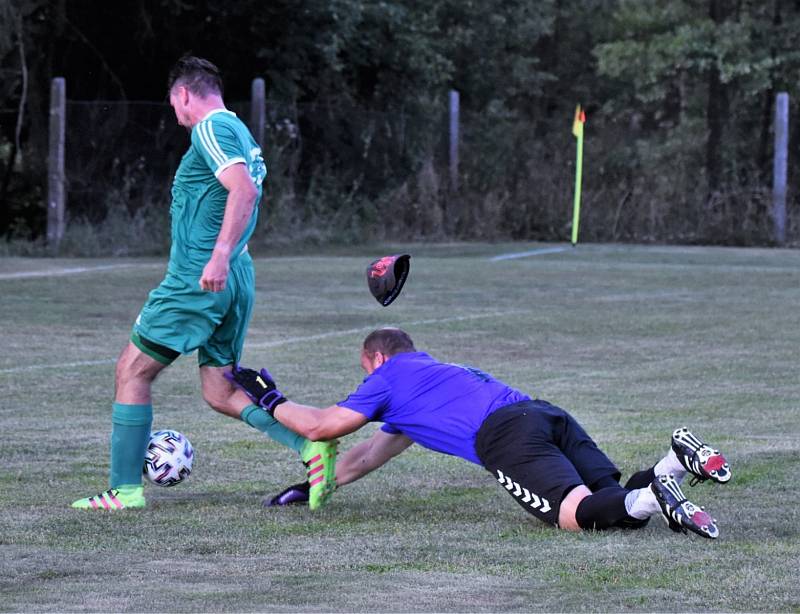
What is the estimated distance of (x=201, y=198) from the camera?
22.6 feet

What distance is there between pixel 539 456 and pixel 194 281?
1592 mm

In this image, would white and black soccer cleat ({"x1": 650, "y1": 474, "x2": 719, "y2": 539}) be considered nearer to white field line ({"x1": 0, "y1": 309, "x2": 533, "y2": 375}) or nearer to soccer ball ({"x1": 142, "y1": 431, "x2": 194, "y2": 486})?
soccer ball ({"x1": 142, "y1": 431, "x2": 194, "y2": 486})

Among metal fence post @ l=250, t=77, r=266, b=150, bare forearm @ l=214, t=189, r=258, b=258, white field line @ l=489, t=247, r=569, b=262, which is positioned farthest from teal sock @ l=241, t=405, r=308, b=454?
metal fence post @ l=250, t=77, r=266, b=150

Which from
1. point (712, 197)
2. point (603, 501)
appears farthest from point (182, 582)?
point (712, 197)

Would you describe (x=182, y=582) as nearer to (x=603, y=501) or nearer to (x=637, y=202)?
(x=603, y=501)

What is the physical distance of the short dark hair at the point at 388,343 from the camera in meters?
6.87

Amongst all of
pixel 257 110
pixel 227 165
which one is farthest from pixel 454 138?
pixel 227 165

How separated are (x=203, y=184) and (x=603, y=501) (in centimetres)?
213

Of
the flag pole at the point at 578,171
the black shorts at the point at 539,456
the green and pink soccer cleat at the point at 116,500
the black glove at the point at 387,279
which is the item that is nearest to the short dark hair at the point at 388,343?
the black glove at the point at 387,279

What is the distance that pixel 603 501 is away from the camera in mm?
6191

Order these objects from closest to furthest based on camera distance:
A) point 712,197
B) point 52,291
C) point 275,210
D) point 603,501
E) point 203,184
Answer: point 603,501, point 203,184, point 52,291, point 275,210, point 712,197

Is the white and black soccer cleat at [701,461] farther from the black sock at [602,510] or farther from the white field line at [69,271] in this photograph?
the white field line at [69,271]

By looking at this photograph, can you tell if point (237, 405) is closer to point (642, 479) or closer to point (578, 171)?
point (642, 479)

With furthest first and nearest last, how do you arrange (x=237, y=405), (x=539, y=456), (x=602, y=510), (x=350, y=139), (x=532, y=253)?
(x=350, y=139) → (x=532, y=253) → (x=237, y=405) → (x=539, y=456) → (x=602, y=510)
